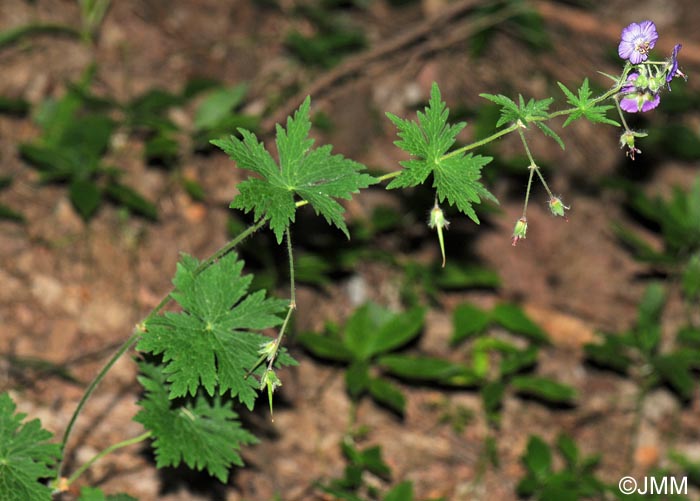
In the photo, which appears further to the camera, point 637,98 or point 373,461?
point 373,461

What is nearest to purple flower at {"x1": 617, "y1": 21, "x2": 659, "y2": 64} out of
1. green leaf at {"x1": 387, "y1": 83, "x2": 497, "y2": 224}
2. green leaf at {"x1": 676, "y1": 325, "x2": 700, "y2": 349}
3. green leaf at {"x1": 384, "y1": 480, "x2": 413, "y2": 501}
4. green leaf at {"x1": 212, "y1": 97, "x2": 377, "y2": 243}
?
green leaf at {"x1": 387, "y1": 83, "x2": 497, "y2": 224}

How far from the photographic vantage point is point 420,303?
3.93 m

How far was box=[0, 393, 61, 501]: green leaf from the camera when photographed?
2.12 meters

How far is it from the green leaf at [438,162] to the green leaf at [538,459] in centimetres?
159

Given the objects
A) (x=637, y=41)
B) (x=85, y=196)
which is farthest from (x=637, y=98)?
(x=85, y=196)

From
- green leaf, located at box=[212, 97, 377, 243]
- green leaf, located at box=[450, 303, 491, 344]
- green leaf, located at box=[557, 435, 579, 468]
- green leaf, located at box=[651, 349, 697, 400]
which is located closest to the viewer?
green leaf, located at box=[212, 97, 377, 243]

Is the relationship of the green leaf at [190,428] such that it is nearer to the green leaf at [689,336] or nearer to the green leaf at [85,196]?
the green leaf at [85,196]

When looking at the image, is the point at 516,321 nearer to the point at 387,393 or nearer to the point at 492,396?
the point at 492,396

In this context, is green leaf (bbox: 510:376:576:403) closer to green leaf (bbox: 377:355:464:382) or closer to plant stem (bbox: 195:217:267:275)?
green leaf (bbox: 377:355:464:382)

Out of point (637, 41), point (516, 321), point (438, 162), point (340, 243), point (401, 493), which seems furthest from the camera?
point (340, 243)

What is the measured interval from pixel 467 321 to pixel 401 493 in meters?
1.04

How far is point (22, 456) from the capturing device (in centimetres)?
217

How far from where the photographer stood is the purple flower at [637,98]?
1900 millimetres

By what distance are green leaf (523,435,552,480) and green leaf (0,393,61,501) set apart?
1.90m
